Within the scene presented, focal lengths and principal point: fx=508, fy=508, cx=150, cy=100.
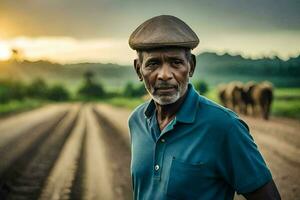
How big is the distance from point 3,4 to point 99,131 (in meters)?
3.14

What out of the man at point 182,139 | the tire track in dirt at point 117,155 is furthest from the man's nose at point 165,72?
the tire track in dirt at point 117,155

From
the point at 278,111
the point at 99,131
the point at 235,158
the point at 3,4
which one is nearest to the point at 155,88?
the point at 235,158

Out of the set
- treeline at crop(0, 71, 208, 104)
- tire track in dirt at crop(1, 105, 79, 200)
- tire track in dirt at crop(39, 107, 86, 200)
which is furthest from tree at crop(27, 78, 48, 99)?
tire track in dirt at crop(39, 107, 86, 200)

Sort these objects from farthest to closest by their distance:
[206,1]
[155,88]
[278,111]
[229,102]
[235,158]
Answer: [229,102]
[278,111]
[206,1]
[155,88]
[235,158]

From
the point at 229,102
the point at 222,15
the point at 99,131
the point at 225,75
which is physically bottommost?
the point at 99,131

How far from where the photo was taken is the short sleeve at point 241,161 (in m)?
1.52

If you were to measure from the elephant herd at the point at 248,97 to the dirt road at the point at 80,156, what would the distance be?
1.40ft

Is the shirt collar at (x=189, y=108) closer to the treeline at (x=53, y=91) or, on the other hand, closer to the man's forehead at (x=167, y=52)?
the man's forehead at (x=167, y=52)

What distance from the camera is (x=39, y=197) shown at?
17.6 feet

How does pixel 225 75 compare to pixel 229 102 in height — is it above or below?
above

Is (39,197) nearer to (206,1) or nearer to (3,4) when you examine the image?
(206,1)

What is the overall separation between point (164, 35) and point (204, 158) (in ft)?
1.34

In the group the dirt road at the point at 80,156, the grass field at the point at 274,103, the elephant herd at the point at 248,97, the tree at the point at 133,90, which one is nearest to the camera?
the dirt road at the point at 80,156

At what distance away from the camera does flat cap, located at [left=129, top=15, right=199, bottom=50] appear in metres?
1.62
